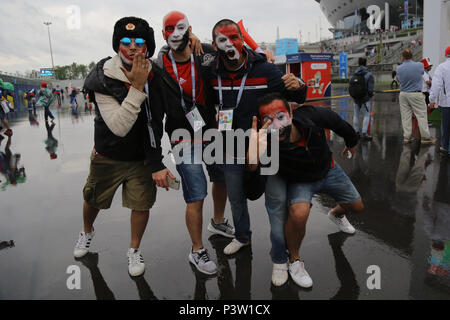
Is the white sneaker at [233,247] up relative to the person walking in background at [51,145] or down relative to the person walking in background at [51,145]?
down

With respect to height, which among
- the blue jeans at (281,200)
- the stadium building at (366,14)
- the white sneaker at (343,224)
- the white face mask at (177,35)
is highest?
the stadium building at (366,14)

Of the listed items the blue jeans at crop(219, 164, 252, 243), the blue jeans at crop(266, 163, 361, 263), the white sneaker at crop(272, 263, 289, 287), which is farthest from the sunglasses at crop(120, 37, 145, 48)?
the white sneaker at crop(272, 263, 289, 287)

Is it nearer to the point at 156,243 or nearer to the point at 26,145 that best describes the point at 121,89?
the point at 156,243

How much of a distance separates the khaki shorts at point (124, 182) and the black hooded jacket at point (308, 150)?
3.88 feet

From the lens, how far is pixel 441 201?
14.4 ft

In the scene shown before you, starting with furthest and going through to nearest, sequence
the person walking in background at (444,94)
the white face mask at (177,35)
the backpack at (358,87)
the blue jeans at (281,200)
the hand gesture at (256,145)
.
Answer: the backpack at (358,87) → the person walking in background at (444,94) → the white face mask at (177,35) → the blue jeans at (281,200) → the hand gesture at (256,145)

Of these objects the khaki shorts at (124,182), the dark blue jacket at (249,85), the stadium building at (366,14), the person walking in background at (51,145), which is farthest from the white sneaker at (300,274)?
the stadium building at (366,14)

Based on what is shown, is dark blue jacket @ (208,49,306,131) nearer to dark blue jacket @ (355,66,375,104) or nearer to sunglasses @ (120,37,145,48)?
sunglasses @ (120,37,145,48)

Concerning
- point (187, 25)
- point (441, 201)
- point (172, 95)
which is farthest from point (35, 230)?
Result: point (441, 201)

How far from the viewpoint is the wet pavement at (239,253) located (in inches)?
109

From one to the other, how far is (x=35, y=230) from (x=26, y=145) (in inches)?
273

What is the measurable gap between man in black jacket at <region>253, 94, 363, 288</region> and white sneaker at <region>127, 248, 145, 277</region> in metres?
1.14

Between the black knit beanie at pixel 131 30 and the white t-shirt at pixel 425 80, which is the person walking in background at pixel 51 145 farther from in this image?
the white t-shirt at pixel 425 80

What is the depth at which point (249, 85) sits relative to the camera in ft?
9.71
